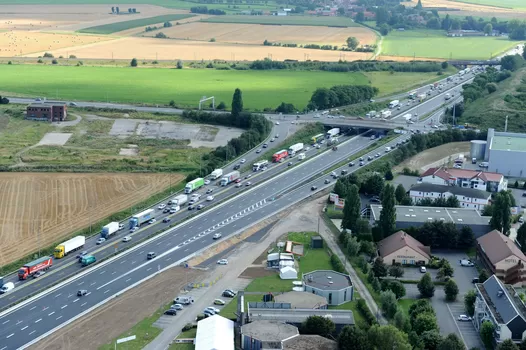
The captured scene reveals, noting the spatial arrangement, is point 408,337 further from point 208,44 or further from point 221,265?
point 208,44

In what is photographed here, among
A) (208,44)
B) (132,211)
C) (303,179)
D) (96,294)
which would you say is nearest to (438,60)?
(208,44)

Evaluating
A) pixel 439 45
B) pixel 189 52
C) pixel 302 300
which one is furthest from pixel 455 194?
→ pixel 439 45

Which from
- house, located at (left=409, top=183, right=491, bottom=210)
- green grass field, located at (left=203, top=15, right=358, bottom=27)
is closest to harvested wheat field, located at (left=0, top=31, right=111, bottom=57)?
green grass field, located at (left=203, top=15, right=358, bottom=27)

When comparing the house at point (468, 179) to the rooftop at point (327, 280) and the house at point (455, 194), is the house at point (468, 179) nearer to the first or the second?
the house at point (455, 194)

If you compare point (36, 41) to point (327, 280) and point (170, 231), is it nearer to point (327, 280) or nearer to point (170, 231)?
point (170, 231)

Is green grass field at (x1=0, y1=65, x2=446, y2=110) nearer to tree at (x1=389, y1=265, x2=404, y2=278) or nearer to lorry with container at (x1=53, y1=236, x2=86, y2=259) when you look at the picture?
lorry with container at (x1=53, y1=236, x2=86, y2=259)

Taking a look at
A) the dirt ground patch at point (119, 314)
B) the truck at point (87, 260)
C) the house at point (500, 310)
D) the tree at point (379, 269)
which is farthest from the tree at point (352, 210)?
the truck at point (87, 260)

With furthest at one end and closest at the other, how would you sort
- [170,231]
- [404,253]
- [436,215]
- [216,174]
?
[216,174] < [436,215] < [170,231] < [404,253]

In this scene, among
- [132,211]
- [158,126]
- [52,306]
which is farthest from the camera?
[158,126]
